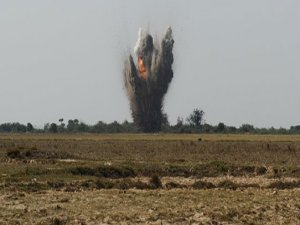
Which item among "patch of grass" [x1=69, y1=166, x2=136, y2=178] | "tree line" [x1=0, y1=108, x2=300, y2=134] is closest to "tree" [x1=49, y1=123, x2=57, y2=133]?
"tree line" [x1=0, y1=108, x2=300, y2=134]

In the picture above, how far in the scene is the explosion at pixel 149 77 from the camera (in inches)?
5000

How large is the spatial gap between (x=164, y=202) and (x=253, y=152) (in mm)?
35987

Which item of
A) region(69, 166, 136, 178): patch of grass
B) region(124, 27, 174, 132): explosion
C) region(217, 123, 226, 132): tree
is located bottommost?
region(69, 166, 136, 178): patch of grass

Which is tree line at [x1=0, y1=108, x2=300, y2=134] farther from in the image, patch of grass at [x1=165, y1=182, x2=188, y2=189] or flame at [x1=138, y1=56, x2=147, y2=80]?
patch of grass at [x1=165, y1=182, x2=188, y2=189]

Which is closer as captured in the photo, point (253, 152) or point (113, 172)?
point (113, 172)

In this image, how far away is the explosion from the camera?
12700 centimetres

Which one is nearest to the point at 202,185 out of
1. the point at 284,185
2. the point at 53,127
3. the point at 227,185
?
the point at 227,185

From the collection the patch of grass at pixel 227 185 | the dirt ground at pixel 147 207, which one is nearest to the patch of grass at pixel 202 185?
the patch of grass at pixel 227 185

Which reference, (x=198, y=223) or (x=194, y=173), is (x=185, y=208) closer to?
(x=198, y=223)

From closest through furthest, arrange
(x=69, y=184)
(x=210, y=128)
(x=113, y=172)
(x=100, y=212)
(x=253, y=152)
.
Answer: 1. (x=100, y=212)
2. (x=69, y=184)
3. (x=113, y=172)
4. (x=253, y=152)
5. (x=210, y=128)

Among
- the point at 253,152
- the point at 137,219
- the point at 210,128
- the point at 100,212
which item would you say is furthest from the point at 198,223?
the point at 210,128

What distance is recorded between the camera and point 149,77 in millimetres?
128125

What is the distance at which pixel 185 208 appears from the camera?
21.3 m

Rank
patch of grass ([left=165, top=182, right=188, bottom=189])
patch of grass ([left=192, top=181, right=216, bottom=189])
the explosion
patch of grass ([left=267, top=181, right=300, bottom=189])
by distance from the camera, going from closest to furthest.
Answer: patch of grass ([left=165, top=182, right=188, bottom=189]) < patch of grass ([left=192, top=181, right=216, bottom=189]) < patch of grass ([left=267, top=181, right=300, bottom=189]) < the explosion
